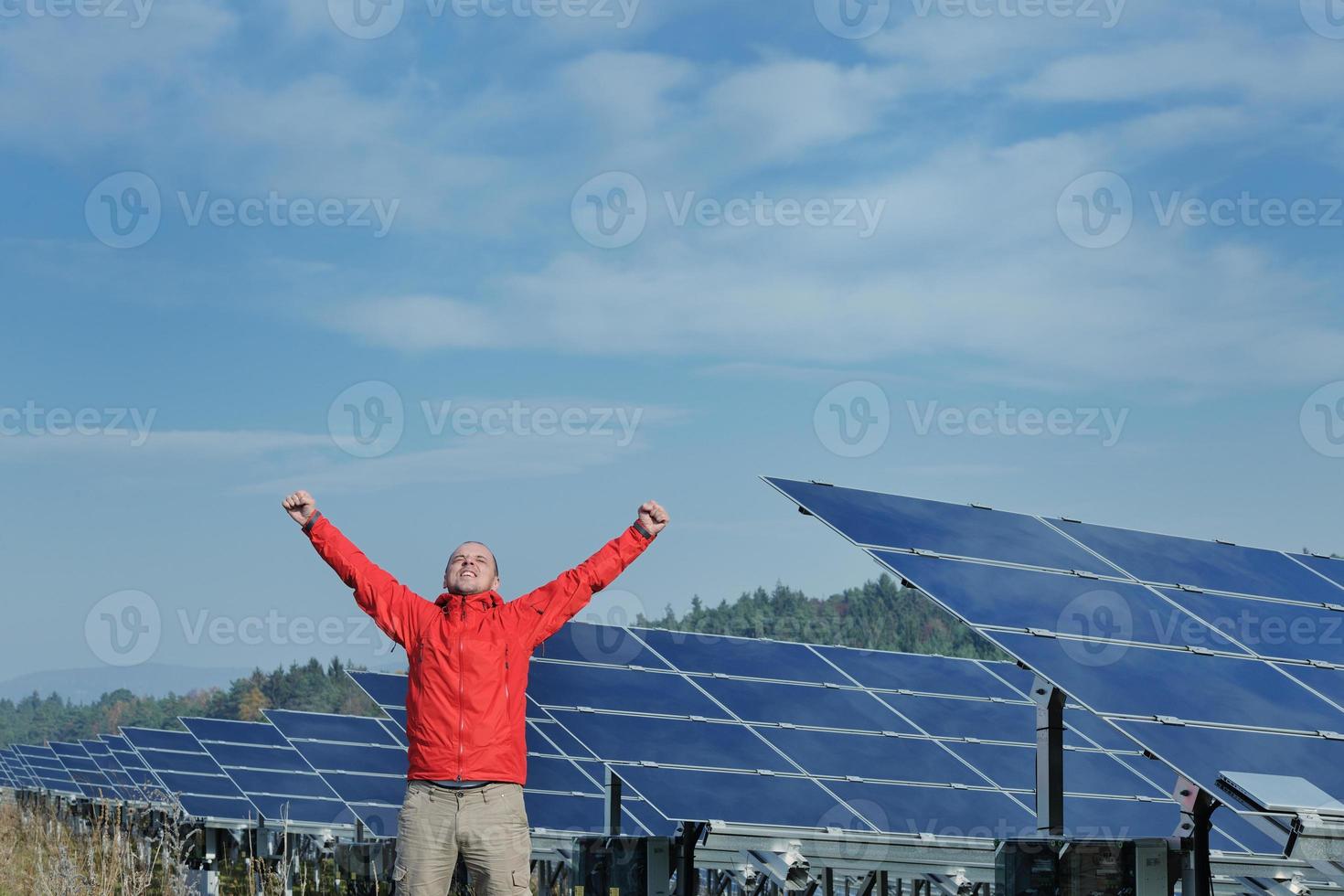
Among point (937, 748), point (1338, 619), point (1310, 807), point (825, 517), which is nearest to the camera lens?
point (1310, 807)

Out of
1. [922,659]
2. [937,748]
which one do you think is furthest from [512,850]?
[922,659]

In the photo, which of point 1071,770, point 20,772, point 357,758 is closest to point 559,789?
point 1071,770

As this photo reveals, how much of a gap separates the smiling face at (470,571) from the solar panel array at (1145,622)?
8.19 feet

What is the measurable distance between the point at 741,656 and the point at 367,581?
369 inches

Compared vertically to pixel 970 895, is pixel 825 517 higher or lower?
higher

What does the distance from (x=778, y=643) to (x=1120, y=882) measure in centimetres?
1013

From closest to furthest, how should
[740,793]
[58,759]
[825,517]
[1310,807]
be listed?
1. [1310,807]
2. [825,517]
3. [740,793]
4. [58,759]

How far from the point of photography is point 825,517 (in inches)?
414

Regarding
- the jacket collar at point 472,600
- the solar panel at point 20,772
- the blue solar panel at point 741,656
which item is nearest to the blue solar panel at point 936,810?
the blue solar panel at point 741,656

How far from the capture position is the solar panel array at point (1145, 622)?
9.00 m

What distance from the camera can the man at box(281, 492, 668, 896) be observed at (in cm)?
846

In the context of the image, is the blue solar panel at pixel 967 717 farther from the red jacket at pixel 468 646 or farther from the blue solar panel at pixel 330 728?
the blue solar panel at pixel 330 728

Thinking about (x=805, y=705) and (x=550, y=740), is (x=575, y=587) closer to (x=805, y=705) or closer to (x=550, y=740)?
(x=805, y=705)

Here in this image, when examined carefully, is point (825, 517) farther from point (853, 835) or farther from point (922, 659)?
point (922, 659)
